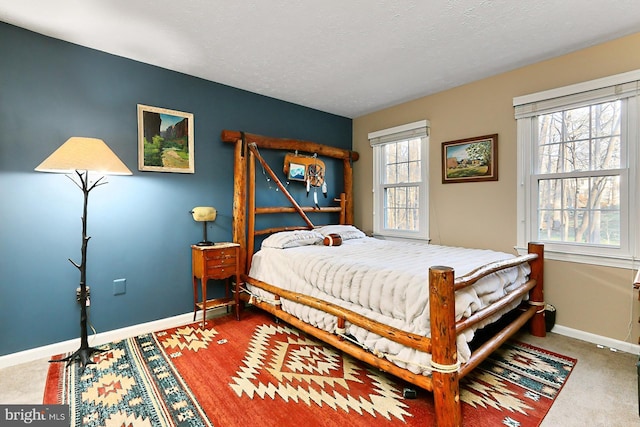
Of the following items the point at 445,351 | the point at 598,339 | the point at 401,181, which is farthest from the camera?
the point at 401,181

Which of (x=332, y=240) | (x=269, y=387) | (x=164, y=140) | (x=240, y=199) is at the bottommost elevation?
(x=269, y=387)

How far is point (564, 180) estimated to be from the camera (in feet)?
9.50

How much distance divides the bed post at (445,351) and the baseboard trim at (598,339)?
190cm

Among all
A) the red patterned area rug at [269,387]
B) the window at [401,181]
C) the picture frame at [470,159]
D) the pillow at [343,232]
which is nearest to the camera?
the red patterned area rug at [269,387]

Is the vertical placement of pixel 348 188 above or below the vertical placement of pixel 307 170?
below

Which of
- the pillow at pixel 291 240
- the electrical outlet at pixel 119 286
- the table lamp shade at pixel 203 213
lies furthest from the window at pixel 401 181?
the electrical outlet at pixel 119 286

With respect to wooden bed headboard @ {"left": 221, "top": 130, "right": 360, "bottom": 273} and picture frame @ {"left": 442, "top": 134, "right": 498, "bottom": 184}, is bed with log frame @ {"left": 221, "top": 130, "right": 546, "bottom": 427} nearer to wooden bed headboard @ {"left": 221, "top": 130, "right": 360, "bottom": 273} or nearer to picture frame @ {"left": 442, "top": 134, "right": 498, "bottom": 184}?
wooden bed headboard @ {"left": 221, "top": 130, "right": 360, "bottom": 273}

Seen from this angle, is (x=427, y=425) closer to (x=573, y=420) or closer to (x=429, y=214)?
(x=573, y=420)

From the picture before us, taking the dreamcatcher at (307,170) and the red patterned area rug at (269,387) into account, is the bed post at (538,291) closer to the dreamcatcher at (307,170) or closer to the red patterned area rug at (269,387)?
the red patterned area rug at (269,387)

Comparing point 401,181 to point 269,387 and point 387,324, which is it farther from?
point 269,387

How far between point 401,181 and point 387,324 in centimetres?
261

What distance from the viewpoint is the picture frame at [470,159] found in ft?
10.8

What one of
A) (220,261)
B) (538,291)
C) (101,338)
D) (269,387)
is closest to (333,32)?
(220,261)

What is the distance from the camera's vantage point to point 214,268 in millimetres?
3080
